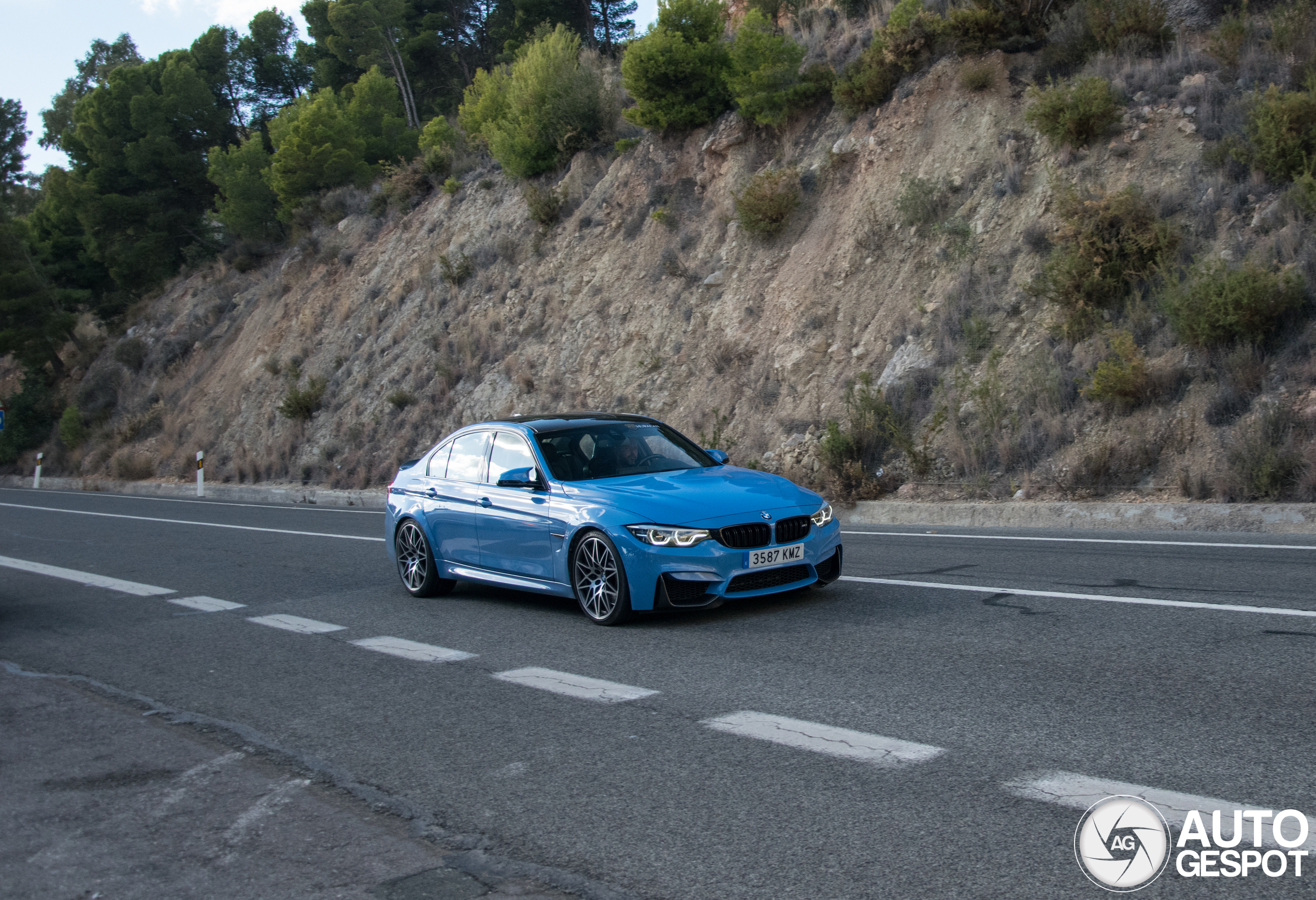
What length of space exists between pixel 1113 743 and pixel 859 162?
710 inches

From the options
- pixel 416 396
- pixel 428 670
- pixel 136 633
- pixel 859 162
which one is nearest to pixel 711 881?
pixel 428 670

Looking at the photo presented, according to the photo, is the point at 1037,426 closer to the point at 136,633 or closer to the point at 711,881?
the point at 136,633

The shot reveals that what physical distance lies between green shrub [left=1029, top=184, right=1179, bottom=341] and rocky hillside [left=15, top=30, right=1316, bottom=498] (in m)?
0.31

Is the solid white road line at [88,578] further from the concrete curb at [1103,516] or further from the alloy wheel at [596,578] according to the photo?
the concrete curb at [1103,516]

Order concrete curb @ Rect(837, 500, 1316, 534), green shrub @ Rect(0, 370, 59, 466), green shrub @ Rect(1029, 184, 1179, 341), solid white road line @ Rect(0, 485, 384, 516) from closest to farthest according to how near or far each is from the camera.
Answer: concrete curb @ Rect(837, 500, 1316, 534), green shrub @ Rect(1029, 184, 1179, 341), solid white road line @ Rect(0, 485, 384, 516), green shrub @ Rect(0, 370, 59, 466)

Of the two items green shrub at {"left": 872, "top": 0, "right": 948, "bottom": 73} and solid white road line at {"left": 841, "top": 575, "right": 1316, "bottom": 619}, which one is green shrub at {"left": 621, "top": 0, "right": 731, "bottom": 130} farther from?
solid white road line at {"left": 841, "top": 575, "right": 1316, "bottom": 619}

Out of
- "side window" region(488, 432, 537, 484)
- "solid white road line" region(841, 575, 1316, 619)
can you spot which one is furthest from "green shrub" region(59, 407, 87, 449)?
"solid white road line" region(841, 575, 1316, 619)

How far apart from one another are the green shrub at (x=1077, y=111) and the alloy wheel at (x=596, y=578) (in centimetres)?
1318

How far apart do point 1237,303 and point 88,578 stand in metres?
13.2

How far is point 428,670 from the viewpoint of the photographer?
672cm

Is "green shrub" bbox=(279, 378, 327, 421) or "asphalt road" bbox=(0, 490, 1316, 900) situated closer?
"asphalt road" bbox=(0, 490, 1316, 900)

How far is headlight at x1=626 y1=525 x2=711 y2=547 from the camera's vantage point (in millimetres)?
7371

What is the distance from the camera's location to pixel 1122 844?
3.58 meters

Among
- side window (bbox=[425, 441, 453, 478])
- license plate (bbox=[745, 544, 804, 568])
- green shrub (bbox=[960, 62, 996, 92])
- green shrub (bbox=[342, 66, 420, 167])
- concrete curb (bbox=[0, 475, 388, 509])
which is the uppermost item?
green shrub (bbox=[342, 66, 420, 167])
